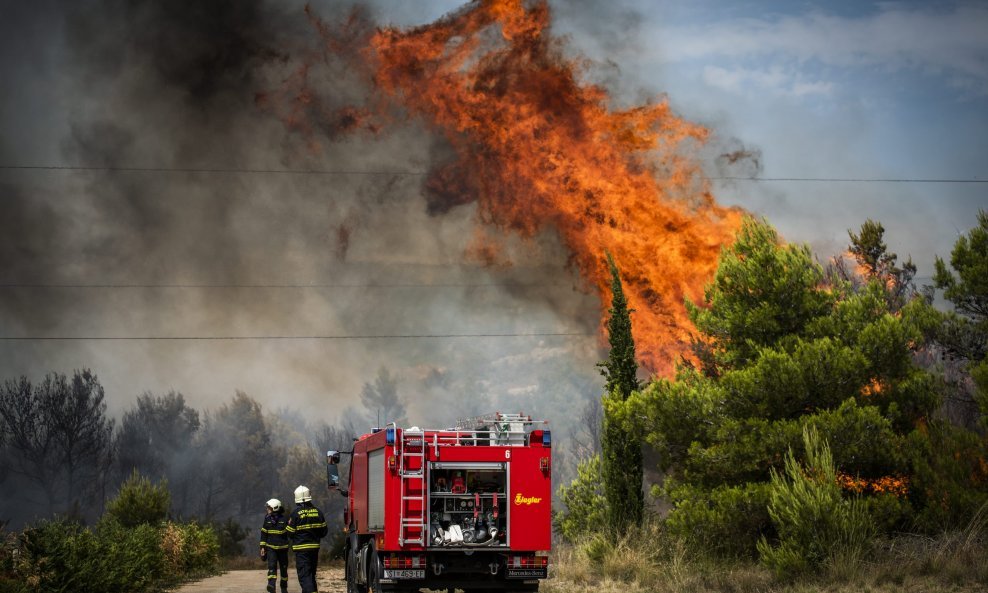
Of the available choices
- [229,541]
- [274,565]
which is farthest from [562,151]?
[274,565]

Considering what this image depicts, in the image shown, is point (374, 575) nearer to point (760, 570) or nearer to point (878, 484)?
point (760, 570)

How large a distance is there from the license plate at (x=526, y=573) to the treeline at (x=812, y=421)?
4396 millimetres

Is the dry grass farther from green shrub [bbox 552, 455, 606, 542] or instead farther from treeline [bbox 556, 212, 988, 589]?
green shrub [bbox 552, 455, 606, 542]

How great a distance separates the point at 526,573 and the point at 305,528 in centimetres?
426

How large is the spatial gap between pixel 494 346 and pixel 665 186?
47520 millimetres

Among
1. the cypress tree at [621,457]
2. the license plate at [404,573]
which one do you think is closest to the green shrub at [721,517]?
the cypress tree at [621,457]

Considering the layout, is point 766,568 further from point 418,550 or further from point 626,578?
point 418,550

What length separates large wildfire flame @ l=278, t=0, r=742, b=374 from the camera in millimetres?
53031

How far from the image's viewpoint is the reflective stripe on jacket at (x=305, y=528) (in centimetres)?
1817

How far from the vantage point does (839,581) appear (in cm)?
1694

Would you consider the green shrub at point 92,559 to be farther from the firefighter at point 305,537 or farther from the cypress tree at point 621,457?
the cypress tree at point 621,457

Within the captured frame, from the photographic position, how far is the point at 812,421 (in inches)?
799

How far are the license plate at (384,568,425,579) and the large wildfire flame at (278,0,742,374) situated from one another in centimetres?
3477

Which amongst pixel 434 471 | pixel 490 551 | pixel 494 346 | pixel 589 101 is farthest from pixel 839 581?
pixel 494 346
